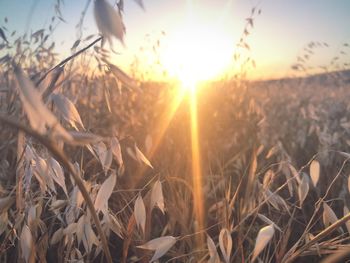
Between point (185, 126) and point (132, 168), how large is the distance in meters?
0.74

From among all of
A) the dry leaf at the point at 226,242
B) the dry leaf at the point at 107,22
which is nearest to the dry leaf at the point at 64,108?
the dry leaf at the point at 107,22

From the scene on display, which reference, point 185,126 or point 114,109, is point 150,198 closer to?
point 185,126

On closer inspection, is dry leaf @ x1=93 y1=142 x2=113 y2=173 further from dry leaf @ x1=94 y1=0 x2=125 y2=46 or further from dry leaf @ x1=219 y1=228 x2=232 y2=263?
dry leaf @ x1=94 y1=0 x2=125 y2=46

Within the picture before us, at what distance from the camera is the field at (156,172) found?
25.5 inches

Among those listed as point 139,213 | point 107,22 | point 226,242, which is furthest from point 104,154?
point 107,22

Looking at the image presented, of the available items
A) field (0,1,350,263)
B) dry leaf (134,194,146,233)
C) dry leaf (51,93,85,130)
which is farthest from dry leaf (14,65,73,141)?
dry leaf (134,194,146,233)

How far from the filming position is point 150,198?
0.79m

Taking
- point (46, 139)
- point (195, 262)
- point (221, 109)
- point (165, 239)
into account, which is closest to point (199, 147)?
point (221, 109)

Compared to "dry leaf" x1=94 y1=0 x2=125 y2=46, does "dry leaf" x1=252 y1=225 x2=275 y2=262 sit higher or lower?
lower

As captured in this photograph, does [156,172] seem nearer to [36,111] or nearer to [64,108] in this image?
[64,108]

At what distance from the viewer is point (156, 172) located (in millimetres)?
1599

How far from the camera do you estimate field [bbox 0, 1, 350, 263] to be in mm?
648

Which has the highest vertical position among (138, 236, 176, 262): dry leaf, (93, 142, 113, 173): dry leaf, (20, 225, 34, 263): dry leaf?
(93, 142, 113, 173): dry leaf

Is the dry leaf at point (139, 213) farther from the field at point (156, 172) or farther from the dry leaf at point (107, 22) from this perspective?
the dry leaf at point (107, 22)
